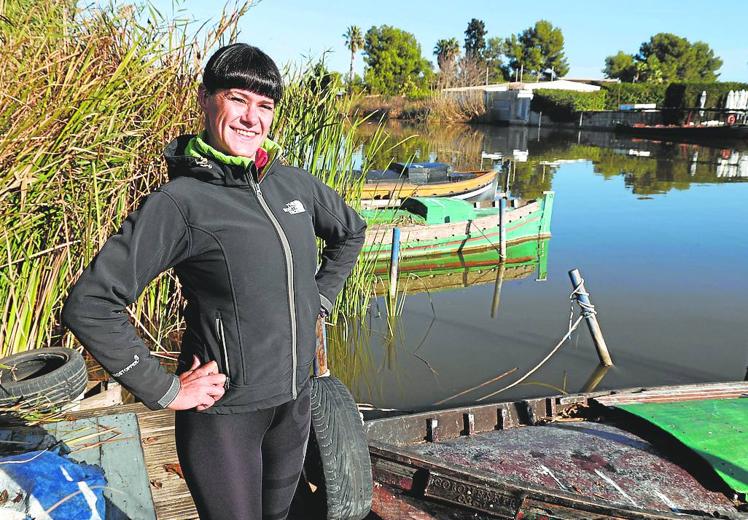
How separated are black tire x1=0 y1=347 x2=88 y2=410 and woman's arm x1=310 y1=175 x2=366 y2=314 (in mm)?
2488

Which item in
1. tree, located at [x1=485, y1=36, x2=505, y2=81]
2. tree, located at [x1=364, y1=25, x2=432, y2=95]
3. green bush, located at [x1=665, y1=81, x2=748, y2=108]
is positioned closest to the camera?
green bush, located at [x1=665, y1=81, x2=748, y2=108]

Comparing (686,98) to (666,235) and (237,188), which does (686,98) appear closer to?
(666,235)

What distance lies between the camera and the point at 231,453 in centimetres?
197

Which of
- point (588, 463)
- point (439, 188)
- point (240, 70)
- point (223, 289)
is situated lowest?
point (588, 463)

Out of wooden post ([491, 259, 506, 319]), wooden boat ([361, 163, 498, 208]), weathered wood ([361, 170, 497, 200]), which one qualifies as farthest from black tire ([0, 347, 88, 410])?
wooden boat ([361, 163, 498, 208])

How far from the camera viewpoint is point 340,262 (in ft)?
8.68

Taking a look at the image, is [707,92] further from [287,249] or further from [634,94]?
[287,249]

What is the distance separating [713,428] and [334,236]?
4064 millimetres

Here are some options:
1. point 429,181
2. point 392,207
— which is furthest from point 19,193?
point 429,181

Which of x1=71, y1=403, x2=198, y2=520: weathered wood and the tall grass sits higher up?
the tall grass

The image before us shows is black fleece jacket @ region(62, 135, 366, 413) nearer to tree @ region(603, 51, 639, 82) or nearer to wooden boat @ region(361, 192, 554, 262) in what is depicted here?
wooden boat @ region(361, 192, 554, 262)

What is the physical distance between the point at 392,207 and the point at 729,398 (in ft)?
28.7

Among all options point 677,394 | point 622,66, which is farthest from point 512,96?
point 677,394

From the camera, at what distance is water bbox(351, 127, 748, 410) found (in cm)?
884
